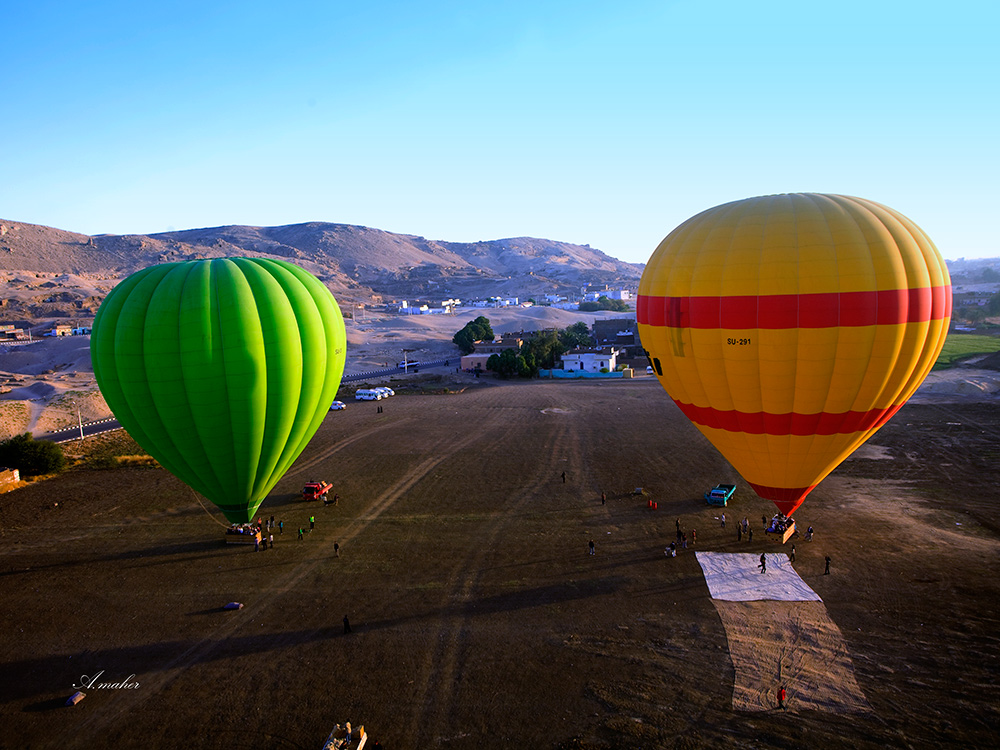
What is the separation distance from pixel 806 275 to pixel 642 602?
10.6m

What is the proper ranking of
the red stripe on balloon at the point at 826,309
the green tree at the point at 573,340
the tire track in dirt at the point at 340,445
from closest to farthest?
1. the red stripe on balloon at the point at 826,309
2. the tire track in dirt at the point at 340,445
3. the green tree at the point at 573,340

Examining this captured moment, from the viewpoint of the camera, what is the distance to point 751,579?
18391mm

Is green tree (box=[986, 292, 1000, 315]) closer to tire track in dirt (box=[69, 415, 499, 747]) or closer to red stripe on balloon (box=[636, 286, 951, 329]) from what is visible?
red stripe on balloon (box=[636, 286, 951, 329])

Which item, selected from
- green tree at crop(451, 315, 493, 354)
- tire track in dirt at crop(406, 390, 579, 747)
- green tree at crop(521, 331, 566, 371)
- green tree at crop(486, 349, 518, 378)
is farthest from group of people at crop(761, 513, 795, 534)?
green tree at crop(451, 315, 493, 354)

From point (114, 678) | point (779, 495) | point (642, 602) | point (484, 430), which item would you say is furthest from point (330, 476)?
point (779, 495)

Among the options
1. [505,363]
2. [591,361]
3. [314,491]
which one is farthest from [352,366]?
[314,491]

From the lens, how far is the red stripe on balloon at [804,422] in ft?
56.2

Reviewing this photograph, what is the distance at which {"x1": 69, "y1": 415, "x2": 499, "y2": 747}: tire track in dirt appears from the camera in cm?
1343

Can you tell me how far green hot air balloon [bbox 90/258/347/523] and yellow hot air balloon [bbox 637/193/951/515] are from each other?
12.4m

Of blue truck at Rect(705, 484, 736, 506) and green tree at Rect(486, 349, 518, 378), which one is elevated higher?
green tree at Rect(486, 349, 518, 378)

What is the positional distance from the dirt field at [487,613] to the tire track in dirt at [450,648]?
70 millimetres

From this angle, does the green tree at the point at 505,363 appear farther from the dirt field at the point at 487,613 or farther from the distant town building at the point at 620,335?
the dirt field at the point at 487,613

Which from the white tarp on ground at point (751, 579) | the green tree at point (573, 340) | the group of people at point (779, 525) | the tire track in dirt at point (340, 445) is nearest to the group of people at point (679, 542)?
the white tarp on ground at point (751, 579)

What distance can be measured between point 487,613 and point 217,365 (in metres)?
11.5
